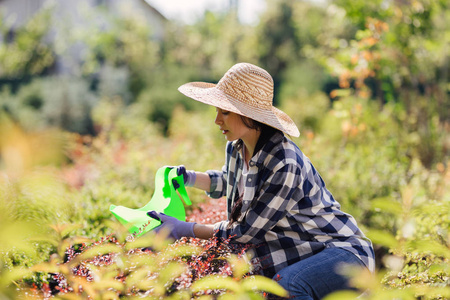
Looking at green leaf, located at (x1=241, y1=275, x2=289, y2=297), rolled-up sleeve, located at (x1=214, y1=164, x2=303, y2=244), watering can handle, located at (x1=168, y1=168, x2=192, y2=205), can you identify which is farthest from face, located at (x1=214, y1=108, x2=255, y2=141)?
green leaf, located at (x1=241, y1=275, x2=289, y2=297)

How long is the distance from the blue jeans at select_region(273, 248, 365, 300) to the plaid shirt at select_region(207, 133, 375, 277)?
0.23ft

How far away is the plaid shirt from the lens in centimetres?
191

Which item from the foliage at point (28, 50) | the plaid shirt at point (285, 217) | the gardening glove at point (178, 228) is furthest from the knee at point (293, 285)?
the foliage at point (28, 50)

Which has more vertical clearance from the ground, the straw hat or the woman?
the straw hat

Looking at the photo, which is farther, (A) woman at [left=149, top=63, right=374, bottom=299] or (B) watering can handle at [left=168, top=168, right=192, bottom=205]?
(B) watering can handle at [left=168, top=168, right=192, bottom=205]

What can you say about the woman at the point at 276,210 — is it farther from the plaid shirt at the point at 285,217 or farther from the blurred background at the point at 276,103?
the blurred background at the point at 276,103

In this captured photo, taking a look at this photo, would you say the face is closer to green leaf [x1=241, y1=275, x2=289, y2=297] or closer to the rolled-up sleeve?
the rolled-up sleeve

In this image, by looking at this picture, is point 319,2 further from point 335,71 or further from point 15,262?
point 15,262

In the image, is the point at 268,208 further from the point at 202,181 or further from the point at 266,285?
the point at 266,285

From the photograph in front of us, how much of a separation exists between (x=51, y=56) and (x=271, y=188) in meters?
17.6

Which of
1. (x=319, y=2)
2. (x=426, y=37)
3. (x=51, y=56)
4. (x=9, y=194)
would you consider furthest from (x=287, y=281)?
(x=319, y=2)

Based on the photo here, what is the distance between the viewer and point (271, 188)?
1.91 m

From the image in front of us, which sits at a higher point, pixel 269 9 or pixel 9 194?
pixel 269 9

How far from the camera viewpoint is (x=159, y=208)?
7.20 ft
